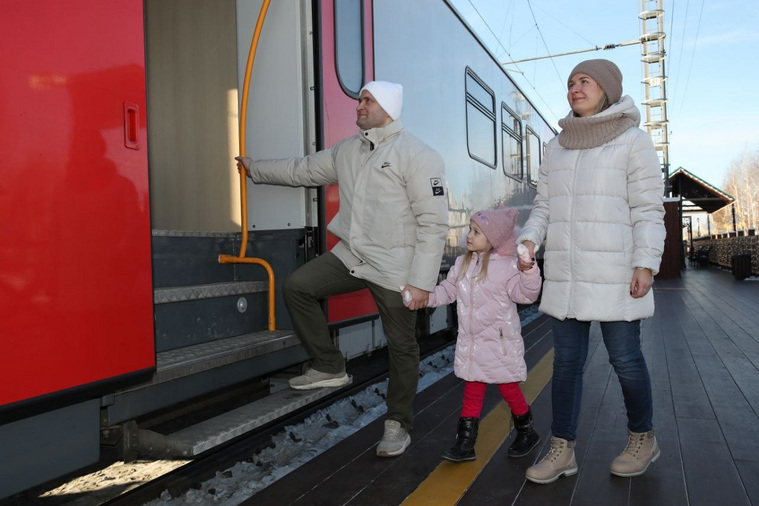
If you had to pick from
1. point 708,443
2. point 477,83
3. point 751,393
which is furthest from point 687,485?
point 477,83

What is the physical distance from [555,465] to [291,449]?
128 centimetres

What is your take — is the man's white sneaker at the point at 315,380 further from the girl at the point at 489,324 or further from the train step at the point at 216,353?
the girl at the point at 489,324

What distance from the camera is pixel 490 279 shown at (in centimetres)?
292

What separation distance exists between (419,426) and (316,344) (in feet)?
2.45

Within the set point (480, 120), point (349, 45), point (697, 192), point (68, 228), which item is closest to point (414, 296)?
point (68, 228)

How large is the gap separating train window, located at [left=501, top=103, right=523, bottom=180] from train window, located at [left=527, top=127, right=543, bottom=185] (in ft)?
2.42

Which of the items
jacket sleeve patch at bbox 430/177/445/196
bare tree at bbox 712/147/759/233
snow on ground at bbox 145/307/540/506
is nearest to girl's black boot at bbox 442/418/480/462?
snow on ground at bbox 145/307/540/506

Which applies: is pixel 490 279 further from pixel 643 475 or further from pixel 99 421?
pixel 99 421

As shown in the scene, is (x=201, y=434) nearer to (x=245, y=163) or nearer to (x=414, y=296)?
(x=414, y=296)

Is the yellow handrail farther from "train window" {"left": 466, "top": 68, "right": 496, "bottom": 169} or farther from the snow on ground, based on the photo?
"train window" {"left": 466, "top": 68, "right": 496, "bottom": 169}

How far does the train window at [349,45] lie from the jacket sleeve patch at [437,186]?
102 cm

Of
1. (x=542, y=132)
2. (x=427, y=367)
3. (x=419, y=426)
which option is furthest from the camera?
(x=542, y=132)

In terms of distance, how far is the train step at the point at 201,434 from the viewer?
8.07ft

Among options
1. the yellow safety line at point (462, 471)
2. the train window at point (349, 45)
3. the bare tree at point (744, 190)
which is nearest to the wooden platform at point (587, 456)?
the yellow safety line at point (462, 471)
